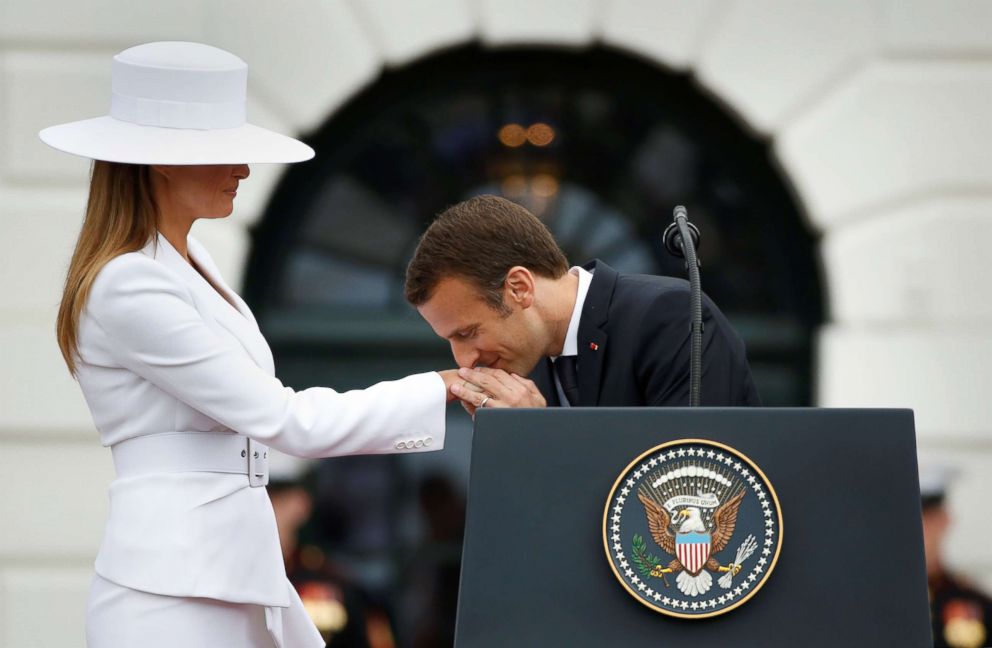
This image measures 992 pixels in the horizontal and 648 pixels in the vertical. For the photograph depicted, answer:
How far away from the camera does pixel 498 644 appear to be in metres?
1.98

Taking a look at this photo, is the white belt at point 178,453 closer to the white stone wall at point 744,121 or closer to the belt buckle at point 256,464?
the belt buckle at point 256,464

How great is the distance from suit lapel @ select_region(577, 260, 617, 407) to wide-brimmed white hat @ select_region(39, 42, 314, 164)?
0.65 m

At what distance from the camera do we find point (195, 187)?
2.48 m

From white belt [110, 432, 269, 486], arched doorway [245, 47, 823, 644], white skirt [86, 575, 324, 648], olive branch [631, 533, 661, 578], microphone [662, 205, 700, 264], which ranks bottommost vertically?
white skirt [86, 575, 324, 648]

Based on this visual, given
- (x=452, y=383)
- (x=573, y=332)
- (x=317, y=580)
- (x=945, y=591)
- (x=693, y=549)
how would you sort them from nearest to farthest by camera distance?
(x=693, y=549) → (x=452, y=383) → (x=573, y=332) → (x=945, y=591) → (x=317, y=580)

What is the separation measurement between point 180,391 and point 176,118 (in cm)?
47

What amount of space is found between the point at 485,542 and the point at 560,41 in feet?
13.8

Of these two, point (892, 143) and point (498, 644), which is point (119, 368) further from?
point (892, 143)

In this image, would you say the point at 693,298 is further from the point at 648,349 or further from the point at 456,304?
the point at 456,304

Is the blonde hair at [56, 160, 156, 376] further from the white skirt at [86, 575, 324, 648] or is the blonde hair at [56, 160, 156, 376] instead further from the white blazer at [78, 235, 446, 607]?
the white skirt at [86, 575, 324, 648]

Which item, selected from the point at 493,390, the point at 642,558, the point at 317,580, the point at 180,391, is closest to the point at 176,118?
the point at 180,391

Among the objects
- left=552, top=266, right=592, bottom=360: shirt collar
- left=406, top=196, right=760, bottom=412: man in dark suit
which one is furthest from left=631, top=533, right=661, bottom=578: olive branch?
left=552, top=266, right=592, bottom=360: shirt collar

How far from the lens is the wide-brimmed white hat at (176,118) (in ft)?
7.82

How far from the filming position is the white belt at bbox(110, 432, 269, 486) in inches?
Answer: 94.4
